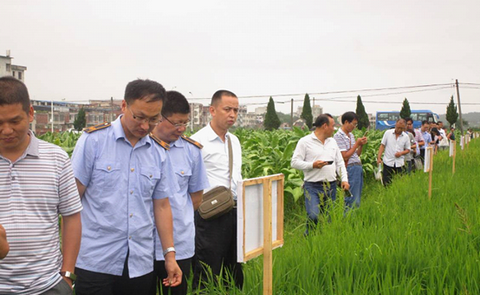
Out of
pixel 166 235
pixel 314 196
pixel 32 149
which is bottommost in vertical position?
pixel 314 196

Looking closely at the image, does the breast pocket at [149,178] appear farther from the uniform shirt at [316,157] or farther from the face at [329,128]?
the face at [329,128]

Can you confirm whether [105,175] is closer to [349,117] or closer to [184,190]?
[184,190]

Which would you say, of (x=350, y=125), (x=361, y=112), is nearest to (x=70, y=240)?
(x=350, y=125)

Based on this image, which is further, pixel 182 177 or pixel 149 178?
pixel 182 177

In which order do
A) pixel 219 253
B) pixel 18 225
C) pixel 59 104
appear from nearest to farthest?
pixel 18 225, pixel 219 253, pixel 59 104

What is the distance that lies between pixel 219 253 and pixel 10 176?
88.3 inches

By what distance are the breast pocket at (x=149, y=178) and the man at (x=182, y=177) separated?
41cm

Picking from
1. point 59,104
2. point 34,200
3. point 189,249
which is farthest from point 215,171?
point 59,104

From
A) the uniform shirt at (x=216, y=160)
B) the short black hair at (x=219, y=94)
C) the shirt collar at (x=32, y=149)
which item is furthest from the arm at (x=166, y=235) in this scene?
the short black hair at (x=219, y=94)

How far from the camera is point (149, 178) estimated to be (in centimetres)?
273

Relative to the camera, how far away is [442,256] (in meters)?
3.66

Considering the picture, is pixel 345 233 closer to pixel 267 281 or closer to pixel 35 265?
pixel 267 281

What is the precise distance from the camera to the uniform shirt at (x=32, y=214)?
202cm

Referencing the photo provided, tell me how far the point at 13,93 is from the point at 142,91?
74 centimetres
